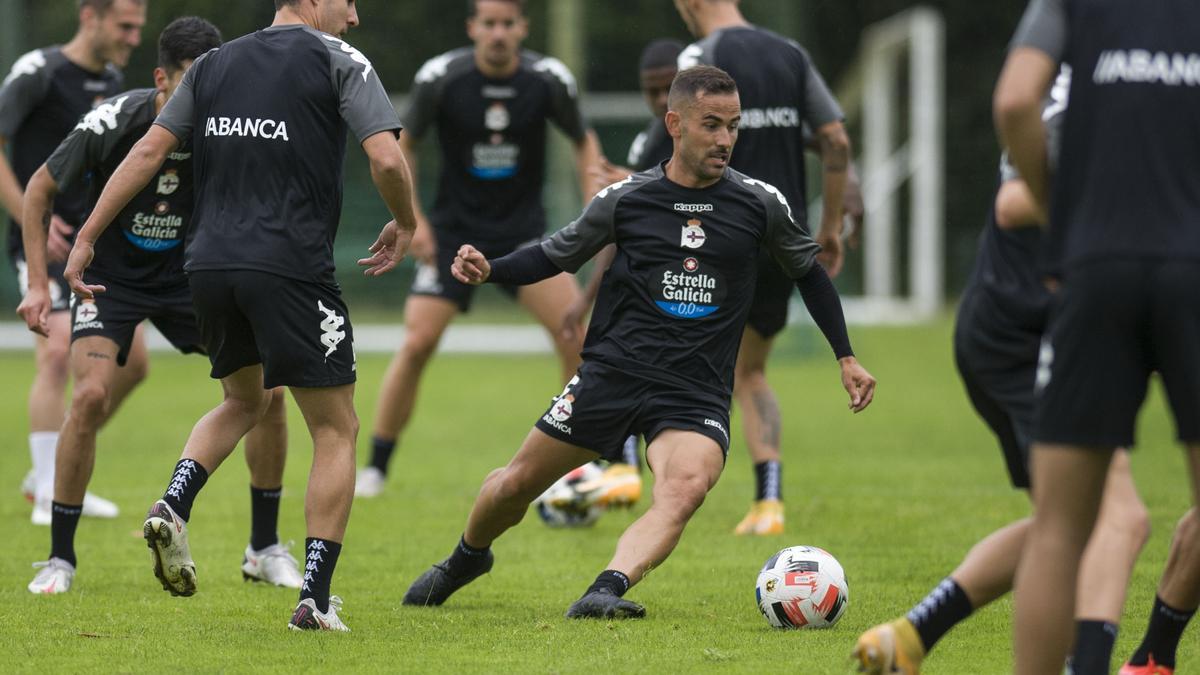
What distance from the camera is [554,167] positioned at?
19875mm

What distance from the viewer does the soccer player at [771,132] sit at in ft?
26.2

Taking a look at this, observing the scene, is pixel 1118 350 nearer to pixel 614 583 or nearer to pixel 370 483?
pixel 614 583

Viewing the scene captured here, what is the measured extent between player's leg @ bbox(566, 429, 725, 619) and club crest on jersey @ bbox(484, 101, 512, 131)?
433 centimetres

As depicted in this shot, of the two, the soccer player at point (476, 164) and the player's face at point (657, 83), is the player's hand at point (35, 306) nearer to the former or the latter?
the soccer player at point (476, 164)

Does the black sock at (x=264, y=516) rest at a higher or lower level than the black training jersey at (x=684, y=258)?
lower

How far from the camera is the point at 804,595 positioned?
5.66 metres

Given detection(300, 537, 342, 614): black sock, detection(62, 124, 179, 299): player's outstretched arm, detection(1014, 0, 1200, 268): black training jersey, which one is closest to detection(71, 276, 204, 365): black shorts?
detection(62, 124, 179, 299): player's outstretched arm

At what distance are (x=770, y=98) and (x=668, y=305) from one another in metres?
2.42

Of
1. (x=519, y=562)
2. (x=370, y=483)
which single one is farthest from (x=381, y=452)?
(x=519, y=562)

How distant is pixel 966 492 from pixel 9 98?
223 inches

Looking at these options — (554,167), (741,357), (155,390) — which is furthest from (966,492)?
(554,167)

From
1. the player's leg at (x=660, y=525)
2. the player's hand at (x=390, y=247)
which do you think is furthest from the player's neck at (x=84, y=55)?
the player's leg at (x=660, y=525)

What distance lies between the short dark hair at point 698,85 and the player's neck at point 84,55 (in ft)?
11.8

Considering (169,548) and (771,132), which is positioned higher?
(771,132)
